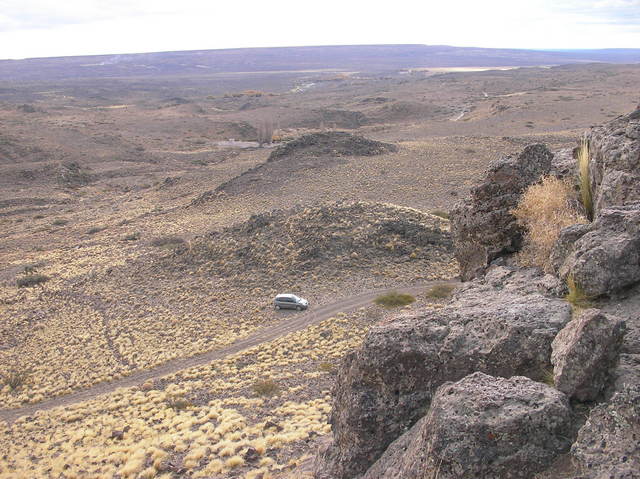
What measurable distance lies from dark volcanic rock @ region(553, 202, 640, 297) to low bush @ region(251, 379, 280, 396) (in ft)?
44.8

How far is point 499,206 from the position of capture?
13844mm

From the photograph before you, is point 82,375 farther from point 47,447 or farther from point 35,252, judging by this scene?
point 35,252

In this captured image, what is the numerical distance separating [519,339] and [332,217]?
2822 cm

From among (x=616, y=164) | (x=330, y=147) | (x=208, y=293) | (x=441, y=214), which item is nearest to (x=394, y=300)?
(x=208, y=293)

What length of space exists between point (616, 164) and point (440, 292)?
16960 mm

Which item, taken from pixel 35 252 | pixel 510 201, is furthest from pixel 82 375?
pixel 35 252

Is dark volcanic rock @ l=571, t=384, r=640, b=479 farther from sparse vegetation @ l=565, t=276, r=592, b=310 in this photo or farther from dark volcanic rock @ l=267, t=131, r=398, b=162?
dark volcanic rock @ l=267, t=131, r=398, b=162

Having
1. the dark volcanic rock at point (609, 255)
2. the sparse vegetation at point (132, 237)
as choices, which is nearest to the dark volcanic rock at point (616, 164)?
the dark volcanic rock at point (609, 255)

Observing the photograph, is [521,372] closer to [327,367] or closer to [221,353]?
[327,367]

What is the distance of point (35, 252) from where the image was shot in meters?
47.7

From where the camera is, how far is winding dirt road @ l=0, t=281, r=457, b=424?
2227 centimetres

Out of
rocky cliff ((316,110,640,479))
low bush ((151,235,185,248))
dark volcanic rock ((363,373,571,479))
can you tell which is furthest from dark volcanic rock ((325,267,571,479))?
low bush ((151,235,185,248))

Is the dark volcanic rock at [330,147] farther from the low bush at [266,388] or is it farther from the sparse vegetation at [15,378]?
the low bush at [266,388]

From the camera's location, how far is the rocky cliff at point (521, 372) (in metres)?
6.52
